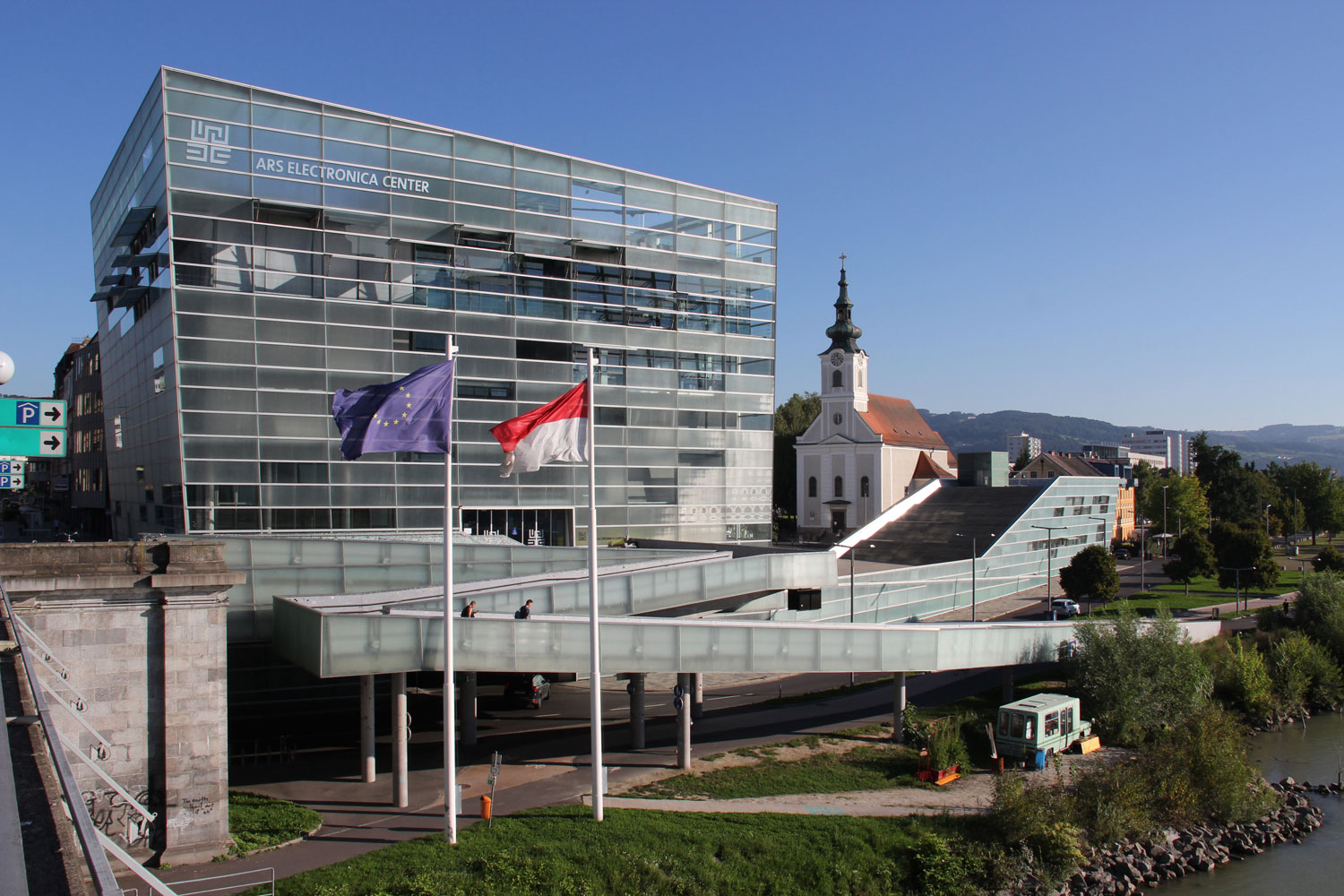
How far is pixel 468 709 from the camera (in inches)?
1180

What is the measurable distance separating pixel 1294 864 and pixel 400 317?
38.9 meters

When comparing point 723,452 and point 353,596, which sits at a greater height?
point 723,452

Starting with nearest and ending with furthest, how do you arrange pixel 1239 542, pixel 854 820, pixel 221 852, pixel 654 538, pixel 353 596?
pixel 221 852 < pixel 854 820 < pixel 353 596 < pixel 654 538 < pixel 1239 542

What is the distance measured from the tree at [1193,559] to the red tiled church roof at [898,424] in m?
38.5

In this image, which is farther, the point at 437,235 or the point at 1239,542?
the point at 1239,542

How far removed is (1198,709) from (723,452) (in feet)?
88.5

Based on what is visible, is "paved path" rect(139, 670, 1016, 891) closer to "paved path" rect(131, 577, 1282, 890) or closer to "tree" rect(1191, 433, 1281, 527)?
"paved path" rect(131, 577, 1282, 890)

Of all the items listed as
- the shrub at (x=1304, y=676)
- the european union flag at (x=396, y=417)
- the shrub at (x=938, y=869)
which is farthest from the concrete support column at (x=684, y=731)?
the shrub at (x=1304, y=676)

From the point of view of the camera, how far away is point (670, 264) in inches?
2020

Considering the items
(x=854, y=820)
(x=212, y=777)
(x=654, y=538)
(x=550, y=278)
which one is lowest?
(x=854, y=820)

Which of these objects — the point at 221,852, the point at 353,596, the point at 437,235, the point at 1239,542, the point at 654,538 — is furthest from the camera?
the point at 1239,542

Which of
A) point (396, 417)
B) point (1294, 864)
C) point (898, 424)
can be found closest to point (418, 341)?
point (396, 417)

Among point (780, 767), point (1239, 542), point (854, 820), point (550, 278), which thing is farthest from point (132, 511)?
point (1239, 542)

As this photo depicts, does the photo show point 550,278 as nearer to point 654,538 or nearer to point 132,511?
point 654,538
